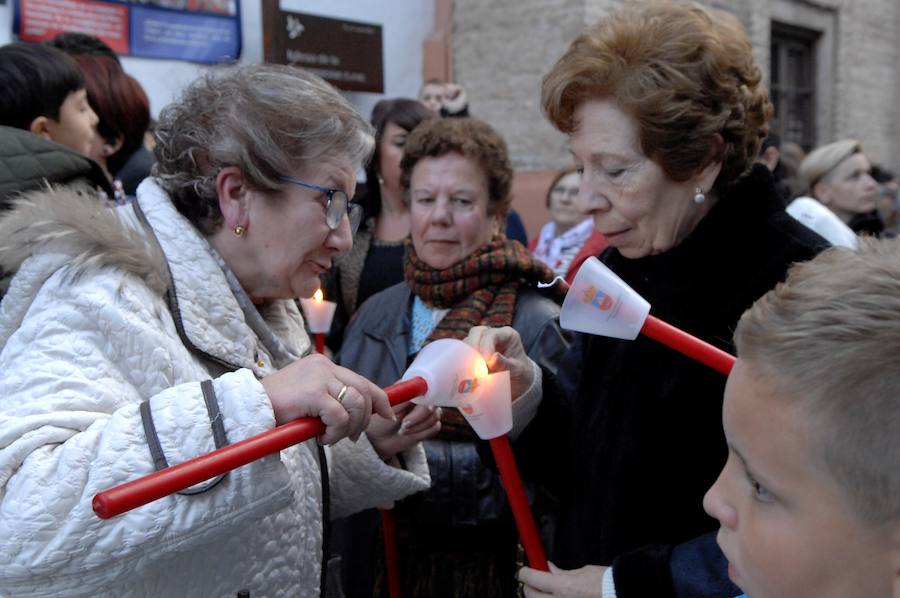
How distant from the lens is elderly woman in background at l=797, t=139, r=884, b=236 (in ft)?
20.5

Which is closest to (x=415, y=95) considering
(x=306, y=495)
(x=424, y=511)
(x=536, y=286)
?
(x=536, y=286)

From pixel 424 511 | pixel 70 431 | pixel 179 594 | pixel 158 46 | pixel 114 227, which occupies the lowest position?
A: pixel 424 511

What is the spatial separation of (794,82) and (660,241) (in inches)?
459

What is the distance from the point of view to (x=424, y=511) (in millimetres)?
2535

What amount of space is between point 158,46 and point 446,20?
10.3ft

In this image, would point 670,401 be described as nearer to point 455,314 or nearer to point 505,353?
point 505,353

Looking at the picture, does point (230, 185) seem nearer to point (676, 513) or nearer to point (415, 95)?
point (676, 513)

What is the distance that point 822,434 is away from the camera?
999 millimetres

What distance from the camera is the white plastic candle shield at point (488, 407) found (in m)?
1.67

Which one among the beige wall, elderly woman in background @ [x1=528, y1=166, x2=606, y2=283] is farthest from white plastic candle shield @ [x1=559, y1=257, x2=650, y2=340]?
the beige wall

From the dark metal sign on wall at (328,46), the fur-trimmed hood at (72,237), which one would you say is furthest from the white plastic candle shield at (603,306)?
the dark metal sign on wall at (328,46)

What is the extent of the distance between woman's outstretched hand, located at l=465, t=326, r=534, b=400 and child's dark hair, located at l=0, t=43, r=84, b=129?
67.0 inches

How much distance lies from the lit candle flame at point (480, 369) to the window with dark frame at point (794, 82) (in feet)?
36.4

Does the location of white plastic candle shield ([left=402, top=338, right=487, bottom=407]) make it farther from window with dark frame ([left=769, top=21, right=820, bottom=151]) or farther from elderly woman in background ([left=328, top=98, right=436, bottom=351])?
window with dark frame ([left=769, top=21, right=820, bottom=151])
